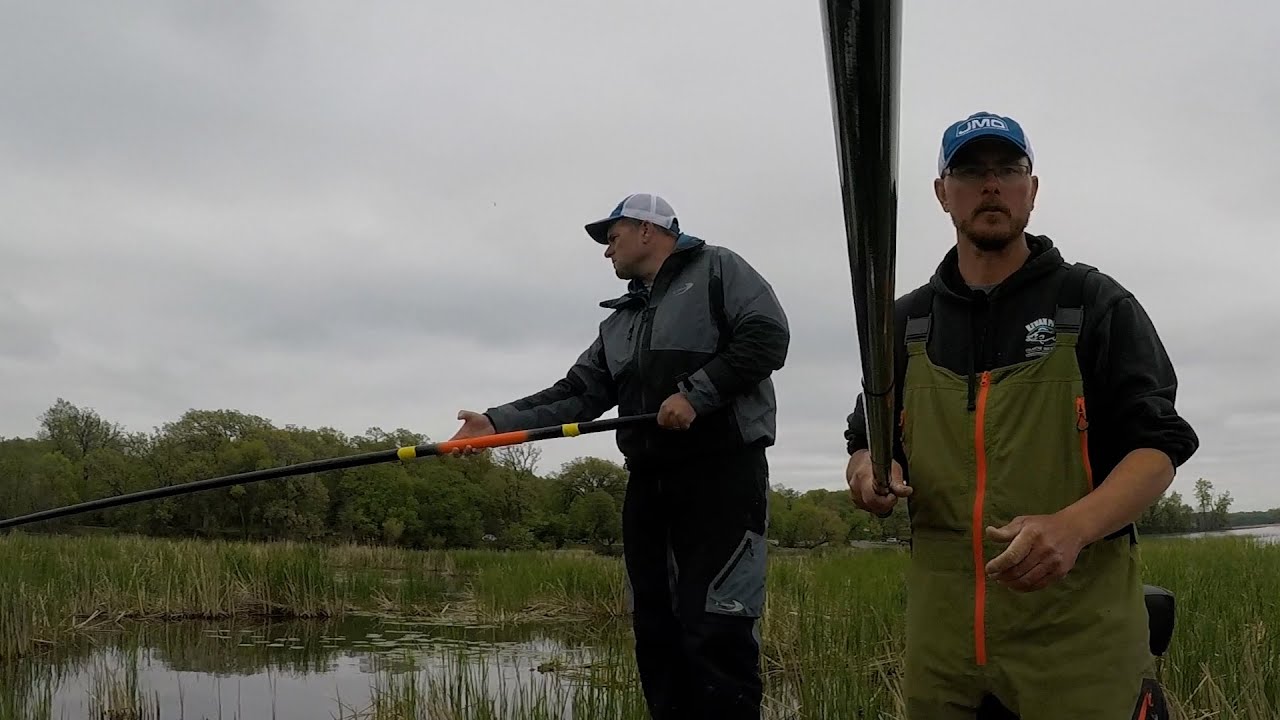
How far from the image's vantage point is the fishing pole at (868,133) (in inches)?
30.0

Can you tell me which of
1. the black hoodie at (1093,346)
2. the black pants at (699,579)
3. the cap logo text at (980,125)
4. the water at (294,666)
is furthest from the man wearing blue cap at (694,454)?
the cap logo text at (980,125)

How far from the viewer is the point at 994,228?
6.35 feet

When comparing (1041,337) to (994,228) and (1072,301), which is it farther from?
(994,228)

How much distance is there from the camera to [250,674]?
24.7 ft

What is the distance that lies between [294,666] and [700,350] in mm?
5915

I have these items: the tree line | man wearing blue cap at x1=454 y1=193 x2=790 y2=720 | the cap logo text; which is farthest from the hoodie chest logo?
the tree line

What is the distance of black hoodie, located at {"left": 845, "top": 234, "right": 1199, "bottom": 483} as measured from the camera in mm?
1702

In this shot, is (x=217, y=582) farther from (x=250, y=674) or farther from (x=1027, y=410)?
(x=1027, y=410)

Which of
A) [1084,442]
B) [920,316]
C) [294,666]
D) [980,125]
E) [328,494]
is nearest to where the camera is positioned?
[1084,442]

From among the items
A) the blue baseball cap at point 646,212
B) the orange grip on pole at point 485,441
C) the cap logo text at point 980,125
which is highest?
the blue baseball cap at point 646,212

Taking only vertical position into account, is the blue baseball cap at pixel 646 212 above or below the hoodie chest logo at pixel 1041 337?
above

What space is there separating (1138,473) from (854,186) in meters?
1.07

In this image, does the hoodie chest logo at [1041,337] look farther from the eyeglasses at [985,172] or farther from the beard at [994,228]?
the eyeglasses at [985,172]

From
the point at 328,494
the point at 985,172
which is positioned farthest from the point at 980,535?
the point at 328,494
